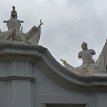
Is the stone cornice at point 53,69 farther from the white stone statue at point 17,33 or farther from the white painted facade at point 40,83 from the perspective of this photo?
the white stone statue at point 17,33

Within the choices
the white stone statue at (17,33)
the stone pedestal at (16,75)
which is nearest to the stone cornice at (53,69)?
the stone pedestal at (16,75)

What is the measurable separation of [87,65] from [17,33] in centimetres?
248

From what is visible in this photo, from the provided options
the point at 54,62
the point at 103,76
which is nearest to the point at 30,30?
the point at 54,62

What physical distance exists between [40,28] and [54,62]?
1246 millimetres

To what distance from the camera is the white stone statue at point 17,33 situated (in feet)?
27.7

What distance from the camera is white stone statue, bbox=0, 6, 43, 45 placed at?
333 inches

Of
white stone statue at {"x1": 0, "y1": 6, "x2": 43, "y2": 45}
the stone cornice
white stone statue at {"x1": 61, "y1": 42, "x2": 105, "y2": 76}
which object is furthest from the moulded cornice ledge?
white stone statue at {"x1": 0, "y1": 6, "x2": 43, "y2": 45}

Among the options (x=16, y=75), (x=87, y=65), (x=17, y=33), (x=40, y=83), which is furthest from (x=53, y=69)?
(x=87, y=65)

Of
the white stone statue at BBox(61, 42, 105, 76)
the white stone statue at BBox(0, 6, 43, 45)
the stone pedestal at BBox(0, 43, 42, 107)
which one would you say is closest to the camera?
the stone pedestal at BBox(0, 43, 42, 107)

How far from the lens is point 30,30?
29.7 feet

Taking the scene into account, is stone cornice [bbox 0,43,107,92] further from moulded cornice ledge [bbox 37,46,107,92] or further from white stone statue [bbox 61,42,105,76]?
white stone statue [bbox 61,42,105,76]

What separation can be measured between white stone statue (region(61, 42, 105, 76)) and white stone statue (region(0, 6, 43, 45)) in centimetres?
163

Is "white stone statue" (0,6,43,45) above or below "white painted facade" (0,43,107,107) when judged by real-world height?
above

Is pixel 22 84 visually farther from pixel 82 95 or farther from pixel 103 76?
pixel 103 76
